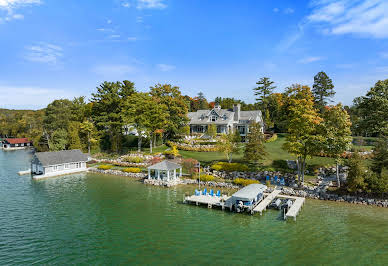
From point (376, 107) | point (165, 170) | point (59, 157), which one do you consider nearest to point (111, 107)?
point (59, 157)

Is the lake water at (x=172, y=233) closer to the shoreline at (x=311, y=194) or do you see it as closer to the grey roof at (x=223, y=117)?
the shoreline at (x=311, y=194)

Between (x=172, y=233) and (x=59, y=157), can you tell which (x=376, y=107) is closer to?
(x=172, y=233)

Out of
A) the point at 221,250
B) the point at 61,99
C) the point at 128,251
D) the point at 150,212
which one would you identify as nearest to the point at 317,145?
the point at 221,250

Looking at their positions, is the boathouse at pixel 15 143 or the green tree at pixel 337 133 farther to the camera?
the boathouse at pixel 15 143

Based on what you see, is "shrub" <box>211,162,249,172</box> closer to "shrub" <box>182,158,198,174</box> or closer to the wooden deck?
"shrub" <box>182,158,198,174</box>

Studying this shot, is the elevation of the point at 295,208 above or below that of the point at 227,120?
below

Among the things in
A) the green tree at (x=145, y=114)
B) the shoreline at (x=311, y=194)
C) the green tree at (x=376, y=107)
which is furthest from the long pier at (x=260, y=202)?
the green tree at (x=145, y=114)

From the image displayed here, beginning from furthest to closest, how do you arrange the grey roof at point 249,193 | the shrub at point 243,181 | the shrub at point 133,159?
the shrub at point 133,159, the shrub at point 243,181, the grey roof at point 249,193

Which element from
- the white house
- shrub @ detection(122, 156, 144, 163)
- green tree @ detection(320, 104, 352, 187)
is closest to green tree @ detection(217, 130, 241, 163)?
green tree @ detection(320, 104, 352, 187)
